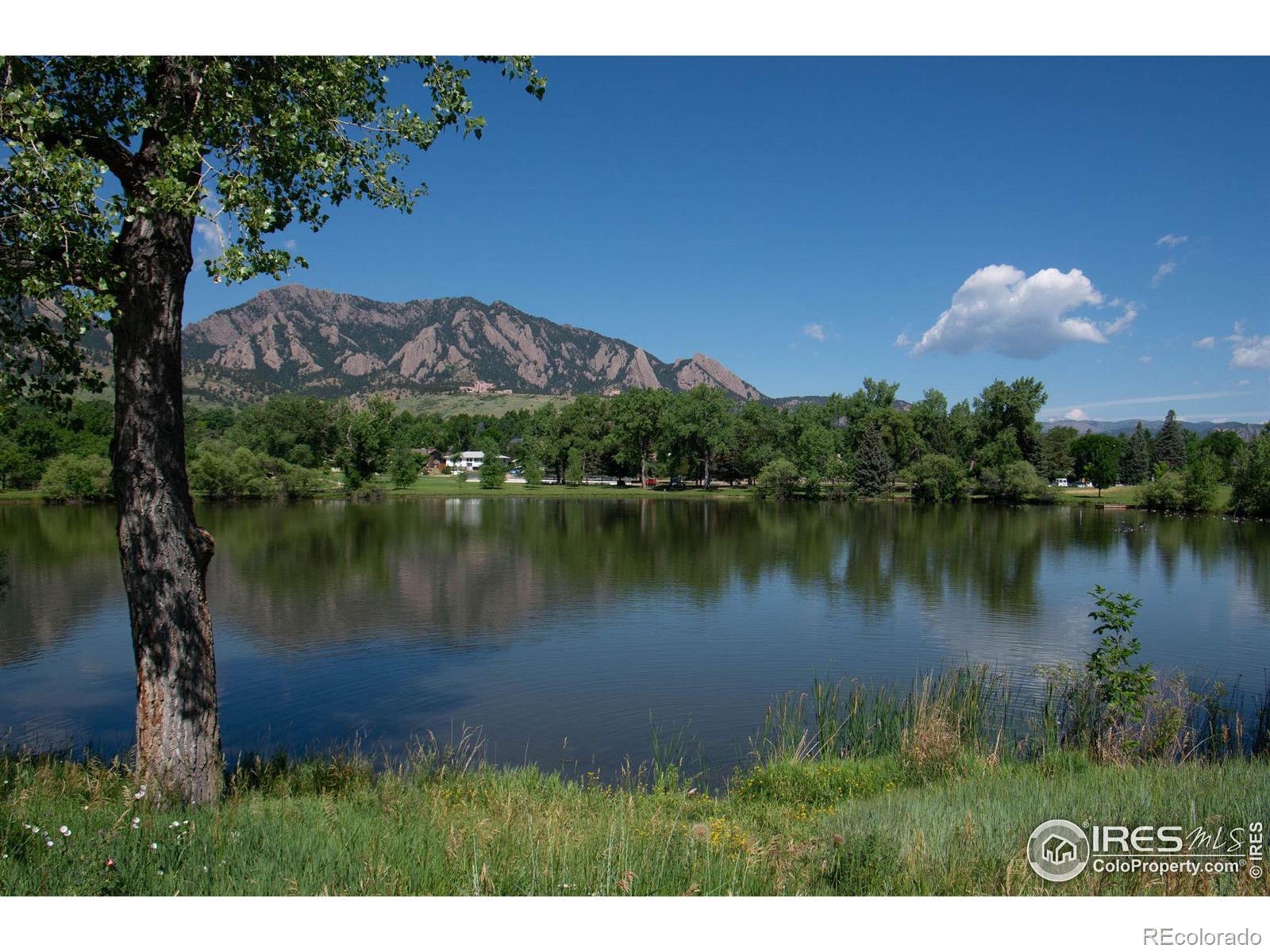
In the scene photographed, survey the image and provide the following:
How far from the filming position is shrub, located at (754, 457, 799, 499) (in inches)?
3509

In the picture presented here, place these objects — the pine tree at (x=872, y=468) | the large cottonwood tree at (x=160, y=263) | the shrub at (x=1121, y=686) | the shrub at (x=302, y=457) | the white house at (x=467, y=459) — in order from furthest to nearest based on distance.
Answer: the white house at (x=467, y=459) → the pine tree at (x=872, y=468) → the shrub at (x=302, y=457) → the shrub at (x=1121, y=686) → the large cottonwood tree at (x=160, y=263)

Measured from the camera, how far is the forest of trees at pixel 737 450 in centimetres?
7369

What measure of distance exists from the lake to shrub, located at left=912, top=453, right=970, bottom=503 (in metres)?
40.9

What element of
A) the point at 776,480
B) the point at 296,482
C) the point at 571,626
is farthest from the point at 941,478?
the point at 571,626

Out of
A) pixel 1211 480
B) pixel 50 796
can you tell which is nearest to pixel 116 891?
pixel 50 796

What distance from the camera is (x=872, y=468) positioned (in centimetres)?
9094

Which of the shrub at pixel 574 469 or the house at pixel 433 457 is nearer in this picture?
the shrub at pixel 574 469

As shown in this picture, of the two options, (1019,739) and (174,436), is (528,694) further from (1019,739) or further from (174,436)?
(174,436)

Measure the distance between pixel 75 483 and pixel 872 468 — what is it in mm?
79609

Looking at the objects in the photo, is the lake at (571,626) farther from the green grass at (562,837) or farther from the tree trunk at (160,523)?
the tree trunk at (160,523)

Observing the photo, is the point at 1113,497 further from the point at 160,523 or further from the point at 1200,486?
the point at 160,523

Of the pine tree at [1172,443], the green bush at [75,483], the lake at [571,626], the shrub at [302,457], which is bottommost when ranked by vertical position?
the lake at [571,626]

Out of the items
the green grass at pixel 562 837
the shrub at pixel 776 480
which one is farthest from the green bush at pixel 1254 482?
the green grass at pixel 562 837

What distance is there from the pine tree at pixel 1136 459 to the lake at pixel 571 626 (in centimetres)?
7404
